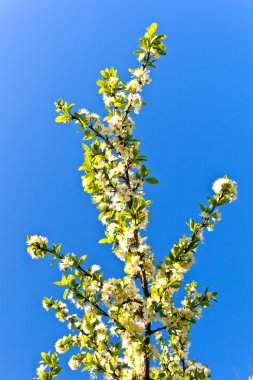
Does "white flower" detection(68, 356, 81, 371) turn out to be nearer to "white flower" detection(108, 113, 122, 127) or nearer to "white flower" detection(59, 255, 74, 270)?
"white flower" detection(59, 255, 74, 270)

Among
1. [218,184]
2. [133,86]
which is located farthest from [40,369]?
[133,86]

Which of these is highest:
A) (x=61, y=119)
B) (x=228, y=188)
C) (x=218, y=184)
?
(x=61, y=119)

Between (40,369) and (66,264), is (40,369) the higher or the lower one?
the lower one

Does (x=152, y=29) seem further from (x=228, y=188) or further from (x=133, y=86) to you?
(x=228, y=188)

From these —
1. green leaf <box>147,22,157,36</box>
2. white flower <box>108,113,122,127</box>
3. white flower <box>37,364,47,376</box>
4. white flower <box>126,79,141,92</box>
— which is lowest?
white flower <box>37,364,47,376</box>

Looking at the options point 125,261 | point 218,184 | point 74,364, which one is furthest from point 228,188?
point 74,364

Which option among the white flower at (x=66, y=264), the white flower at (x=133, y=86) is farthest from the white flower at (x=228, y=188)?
the white flower at (x=66, y=264)

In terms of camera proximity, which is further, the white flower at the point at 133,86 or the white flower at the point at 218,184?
the white flower at the point at 133,86

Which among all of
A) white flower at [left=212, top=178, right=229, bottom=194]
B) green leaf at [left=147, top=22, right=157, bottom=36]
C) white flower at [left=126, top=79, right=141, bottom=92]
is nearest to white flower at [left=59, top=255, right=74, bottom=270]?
white flower at [left=212, top=178, right=229, bottom=194]

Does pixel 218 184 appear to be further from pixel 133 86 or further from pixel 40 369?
pixel 40 369

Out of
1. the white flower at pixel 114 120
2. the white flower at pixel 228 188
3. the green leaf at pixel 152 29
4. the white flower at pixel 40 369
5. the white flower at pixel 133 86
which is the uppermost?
the green leaf at pixel 152 29

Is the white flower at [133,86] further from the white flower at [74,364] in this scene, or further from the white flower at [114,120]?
the white flower at [74,364]

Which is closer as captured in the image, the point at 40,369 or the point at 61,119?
the point at 40,369

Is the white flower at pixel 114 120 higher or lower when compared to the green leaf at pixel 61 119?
lower
